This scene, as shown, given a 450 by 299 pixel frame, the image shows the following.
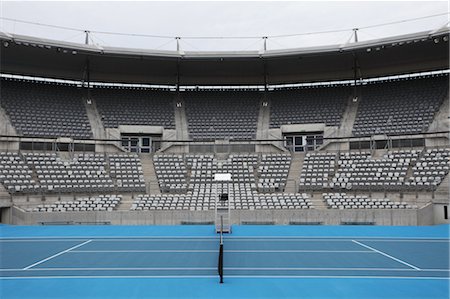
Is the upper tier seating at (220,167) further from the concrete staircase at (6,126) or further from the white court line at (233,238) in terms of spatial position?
the concrete staircase at (6,126)

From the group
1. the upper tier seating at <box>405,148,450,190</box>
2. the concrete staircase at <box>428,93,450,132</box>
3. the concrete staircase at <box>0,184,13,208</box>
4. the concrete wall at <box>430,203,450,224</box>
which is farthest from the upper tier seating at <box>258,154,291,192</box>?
the concrete staircase at <box>0,184,13,208</box>

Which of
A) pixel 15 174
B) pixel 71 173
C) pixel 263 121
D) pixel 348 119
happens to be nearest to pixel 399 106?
pixel 348 119

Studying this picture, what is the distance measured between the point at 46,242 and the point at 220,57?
25147mm

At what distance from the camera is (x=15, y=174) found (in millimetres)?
30328

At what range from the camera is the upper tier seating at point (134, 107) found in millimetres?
40969

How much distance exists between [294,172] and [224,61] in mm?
14306

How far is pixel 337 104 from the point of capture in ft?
138

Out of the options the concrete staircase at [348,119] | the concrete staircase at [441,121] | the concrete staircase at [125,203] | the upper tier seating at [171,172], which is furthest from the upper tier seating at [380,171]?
the concrete staircase at [125,203]

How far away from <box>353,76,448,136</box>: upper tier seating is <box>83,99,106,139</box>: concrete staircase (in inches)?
1004

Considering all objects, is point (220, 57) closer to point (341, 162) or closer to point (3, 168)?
point (341, 162)

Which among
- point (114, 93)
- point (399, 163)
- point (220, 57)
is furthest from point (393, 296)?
point (114, 93)

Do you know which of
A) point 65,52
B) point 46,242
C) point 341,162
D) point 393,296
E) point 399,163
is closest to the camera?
point 393,296

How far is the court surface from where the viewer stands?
10.1 metres

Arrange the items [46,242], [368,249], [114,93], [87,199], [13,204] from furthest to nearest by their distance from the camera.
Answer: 1. [114,93]
2. [87,199]
3. [13,204]
4. [46,242]
5. [368,249]
